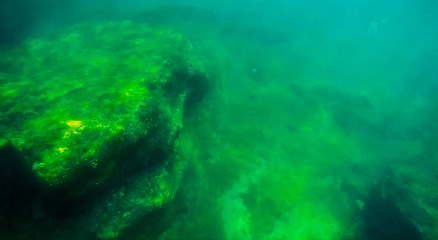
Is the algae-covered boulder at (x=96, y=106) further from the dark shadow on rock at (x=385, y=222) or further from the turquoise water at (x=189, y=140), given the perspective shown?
the dark shadow on rock at (x=385, y=222)

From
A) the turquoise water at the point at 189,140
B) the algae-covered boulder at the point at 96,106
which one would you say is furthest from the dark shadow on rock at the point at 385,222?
the algae-covered boulder at the point at 96,106

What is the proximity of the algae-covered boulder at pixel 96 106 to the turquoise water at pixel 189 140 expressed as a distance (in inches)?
2.2

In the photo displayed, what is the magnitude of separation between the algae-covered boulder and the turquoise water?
56mm

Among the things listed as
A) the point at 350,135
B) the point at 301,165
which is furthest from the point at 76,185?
the point at 350,135

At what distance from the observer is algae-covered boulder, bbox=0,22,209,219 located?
649 cm

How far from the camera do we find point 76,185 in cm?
635

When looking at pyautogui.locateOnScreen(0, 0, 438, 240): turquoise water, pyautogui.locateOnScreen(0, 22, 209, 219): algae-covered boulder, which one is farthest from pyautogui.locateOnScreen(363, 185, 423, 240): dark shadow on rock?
pyautogui.locateOnScreen(0, 22, 209, 219): algae-covered boulder

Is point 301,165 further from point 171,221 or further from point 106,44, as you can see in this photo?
point 106,44

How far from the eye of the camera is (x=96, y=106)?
316 inches

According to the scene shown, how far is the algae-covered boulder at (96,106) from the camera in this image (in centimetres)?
649

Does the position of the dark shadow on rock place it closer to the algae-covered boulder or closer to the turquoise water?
the turquoise water

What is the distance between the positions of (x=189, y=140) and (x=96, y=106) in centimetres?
566

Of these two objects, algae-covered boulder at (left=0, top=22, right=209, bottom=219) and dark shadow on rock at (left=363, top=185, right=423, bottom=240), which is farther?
dark shadow on rock at (left=363, top=185, right=423, bottom=240)

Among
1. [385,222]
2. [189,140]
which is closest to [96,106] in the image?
[189,140]
